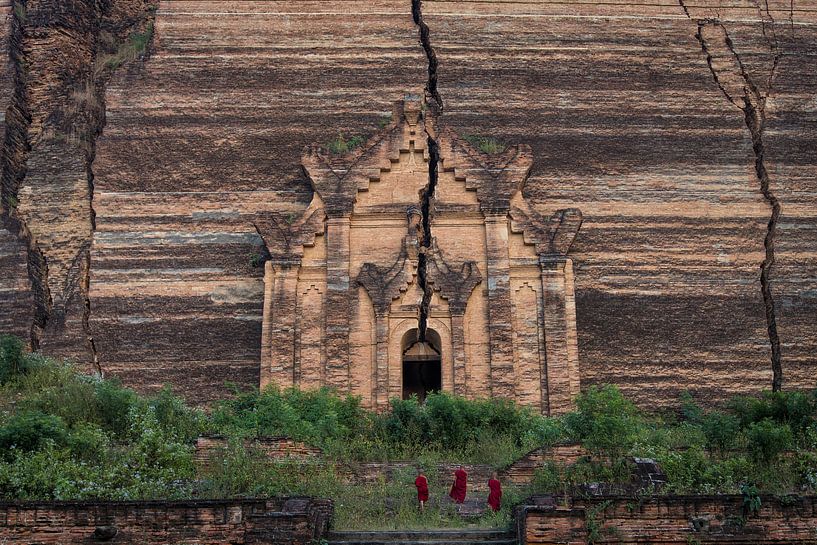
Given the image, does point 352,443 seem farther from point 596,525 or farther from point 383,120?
point 383,120

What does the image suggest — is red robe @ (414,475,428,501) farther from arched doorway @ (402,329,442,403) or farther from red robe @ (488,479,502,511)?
arched doorway @ (402,329,442,403)

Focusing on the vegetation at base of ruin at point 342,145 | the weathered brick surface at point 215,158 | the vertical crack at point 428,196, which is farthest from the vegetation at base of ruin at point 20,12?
the vertical crack at point 428,196

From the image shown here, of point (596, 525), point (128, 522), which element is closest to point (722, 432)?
point (596, 525)

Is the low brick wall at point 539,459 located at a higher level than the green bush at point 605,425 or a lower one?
lower

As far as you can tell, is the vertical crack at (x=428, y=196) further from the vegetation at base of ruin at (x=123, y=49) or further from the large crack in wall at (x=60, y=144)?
the vegetation at base of ruin at (x=123, y=49)

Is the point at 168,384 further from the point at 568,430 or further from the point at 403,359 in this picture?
the point at 568,430

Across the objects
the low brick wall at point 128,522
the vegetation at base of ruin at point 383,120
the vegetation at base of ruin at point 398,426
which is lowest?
the low brick wall at point 128,522
